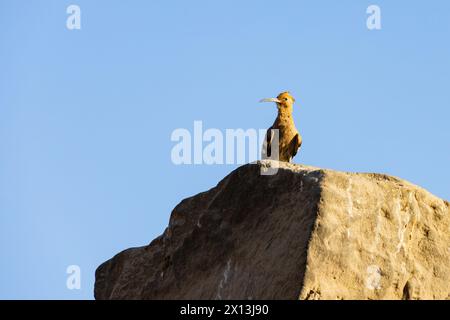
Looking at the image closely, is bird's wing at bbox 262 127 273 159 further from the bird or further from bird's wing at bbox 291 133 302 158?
bird's wing at bbox 291 133 302 158

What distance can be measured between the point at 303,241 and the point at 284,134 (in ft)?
16.8

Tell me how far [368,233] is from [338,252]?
25.6 inches

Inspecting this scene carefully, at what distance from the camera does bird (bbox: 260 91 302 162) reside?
15859 mm

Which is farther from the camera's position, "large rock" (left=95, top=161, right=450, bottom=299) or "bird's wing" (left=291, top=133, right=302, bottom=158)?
"bird's wing" (left=291, top=133, right=302, bottom=158)

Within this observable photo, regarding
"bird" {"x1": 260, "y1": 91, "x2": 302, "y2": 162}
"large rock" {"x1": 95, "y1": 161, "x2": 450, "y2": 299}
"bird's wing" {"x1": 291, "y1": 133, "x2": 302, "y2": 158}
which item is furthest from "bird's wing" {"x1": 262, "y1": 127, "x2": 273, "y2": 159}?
"large rock" {"x1": 95, "y1": 161, "x2": 450, "y2": 299}

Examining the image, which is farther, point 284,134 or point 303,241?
point 284,134

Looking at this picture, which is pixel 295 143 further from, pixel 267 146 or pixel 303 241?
pixel 303 241

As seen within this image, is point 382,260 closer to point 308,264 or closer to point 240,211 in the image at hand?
point 308,264

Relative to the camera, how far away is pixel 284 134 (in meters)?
15.9

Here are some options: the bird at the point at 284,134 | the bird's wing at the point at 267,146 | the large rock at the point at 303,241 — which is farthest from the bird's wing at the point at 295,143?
the large rock at the point at 303,241

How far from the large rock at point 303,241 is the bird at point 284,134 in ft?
10.6

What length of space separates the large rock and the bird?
10.6 feet

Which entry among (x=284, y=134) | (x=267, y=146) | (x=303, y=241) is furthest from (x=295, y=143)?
(x=303, y=241)
